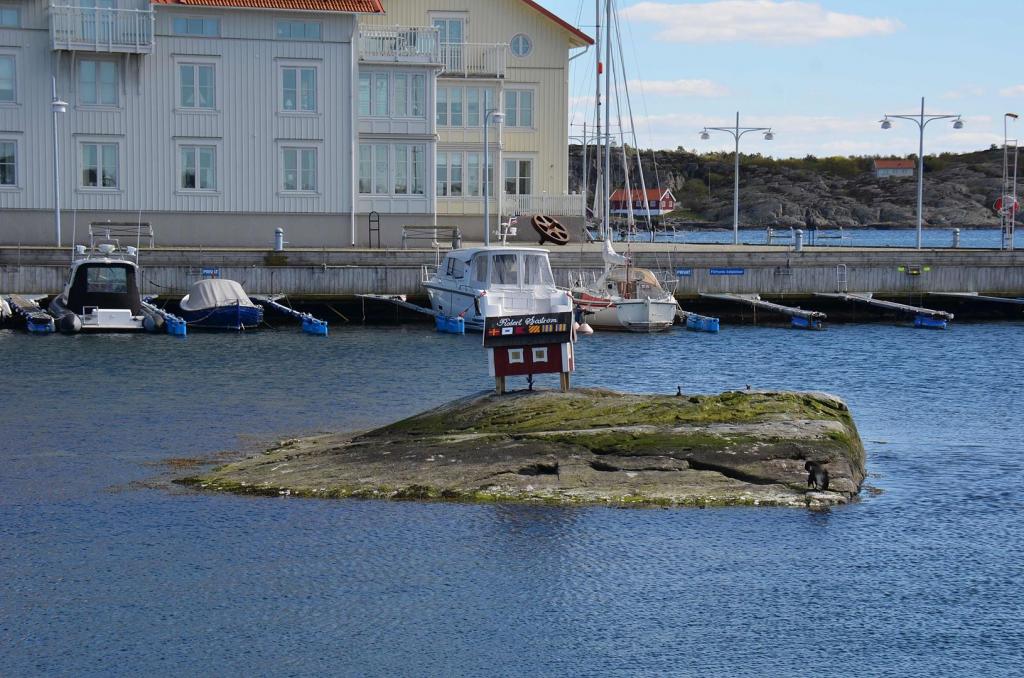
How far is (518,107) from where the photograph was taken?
63000mm

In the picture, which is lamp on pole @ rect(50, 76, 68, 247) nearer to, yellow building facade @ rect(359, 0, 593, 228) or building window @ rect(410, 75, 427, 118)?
building window @ rect(410, 75, 427, 118)

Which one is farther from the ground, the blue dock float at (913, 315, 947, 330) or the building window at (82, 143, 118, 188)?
the building window at (82, 143, 118, 188)

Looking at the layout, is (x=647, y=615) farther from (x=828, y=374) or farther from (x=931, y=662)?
(x=828, y=374)

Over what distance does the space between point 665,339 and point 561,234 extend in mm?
12222

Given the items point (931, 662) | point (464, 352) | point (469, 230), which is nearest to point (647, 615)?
point (931, 662)

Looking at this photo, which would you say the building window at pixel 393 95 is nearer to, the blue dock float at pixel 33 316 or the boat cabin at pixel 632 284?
the boat cabin at pixel 632 284

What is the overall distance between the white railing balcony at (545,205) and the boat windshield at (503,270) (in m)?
16.2

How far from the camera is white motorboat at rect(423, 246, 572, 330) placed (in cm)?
4431

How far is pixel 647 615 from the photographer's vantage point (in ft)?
52.6

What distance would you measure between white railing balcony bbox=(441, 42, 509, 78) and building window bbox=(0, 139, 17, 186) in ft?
60.3

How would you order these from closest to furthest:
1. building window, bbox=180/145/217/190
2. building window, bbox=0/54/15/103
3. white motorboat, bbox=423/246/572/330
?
white motorboat, bbox=423/246/572/330 < building window, bbox=0/54/15/103 < building window, bbox=180/145/217/190

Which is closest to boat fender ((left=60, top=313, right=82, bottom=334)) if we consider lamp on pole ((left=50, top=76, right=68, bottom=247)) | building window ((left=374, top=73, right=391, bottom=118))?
lamp on pole ((left=50, top=76, right=68, bottom=247))

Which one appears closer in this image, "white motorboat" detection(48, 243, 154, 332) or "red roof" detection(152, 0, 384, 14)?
"white motorboat" detection(48, 243, 154, 332)

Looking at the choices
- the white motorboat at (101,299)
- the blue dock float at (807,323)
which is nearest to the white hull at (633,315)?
the blue dock float at (807,323)
